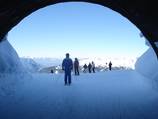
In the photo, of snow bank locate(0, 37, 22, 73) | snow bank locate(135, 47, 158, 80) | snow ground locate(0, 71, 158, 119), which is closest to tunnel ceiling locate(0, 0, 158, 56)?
snow ground locate(0, 71, 158, 119)

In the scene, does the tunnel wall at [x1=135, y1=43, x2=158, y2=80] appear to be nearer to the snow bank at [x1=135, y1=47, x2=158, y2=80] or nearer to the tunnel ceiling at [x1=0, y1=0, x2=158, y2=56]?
the snow bank at [x1=135, y1=47, x2=158, y2=80]

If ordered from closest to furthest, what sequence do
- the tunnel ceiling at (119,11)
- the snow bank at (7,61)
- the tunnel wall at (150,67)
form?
1. the tunnel ceiling at (119,11)
2. the tunnel wall at (150,67)
3. the snow bank at (7,61)

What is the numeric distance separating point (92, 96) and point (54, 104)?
270 cm

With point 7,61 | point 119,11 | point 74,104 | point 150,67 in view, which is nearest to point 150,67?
point 150,67

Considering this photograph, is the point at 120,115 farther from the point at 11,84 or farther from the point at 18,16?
the point at 11,84

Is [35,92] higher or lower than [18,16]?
lower

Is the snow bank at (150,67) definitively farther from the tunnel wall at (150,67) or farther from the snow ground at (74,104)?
the snow ground at (74,104)

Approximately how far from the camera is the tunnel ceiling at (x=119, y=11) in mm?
11727

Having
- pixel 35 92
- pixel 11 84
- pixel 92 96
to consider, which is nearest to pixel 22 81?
pixel 11 84

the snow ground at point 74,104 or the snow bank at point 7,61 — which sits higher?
the snow bank at point 7,61

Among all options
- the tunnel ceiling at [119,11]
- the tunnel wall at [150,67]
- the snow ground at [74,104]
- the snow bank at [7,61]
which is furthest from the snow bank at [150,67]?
the snow bank at [7,61]

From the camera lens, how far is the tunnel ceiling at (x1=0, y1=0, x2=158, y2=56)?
1173 cm

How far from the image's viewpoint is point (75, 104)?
13.3m

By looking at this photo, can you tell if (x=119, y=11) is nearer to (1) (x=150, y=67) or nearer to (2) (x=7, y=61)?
(1) (x=150, y=67)
